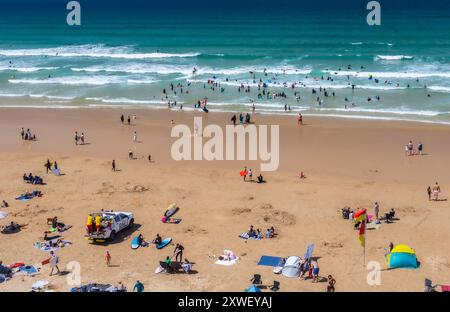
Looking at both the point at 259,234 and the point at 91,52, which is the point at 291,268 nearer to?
the point at 259,234

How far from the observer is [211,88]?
53.2 metres

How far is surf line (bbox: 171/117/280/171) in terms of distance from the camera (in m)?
32.7

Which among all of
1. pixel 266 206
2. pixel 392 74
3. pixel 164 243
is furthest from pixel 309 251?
pixel 392 74

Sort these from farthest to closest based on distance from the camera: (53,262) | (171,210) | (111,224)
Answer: (171,210) < (111,224) < (53,262)

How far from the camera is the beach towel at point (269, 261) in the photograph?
64.9ft

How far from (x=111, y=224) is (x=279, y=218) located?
757 cm

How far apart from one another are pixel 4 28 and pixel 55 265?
109912 millimetres

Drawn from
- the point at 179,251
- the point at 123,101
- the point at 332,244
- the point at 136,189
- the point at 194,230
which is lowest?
the point at 332,244

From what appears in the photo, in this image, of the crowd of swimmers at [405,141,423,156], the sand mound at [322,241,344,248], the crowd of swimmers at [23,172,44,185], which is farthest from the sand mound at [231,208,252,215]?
the crowd of swimmers at [405,141,423,156]

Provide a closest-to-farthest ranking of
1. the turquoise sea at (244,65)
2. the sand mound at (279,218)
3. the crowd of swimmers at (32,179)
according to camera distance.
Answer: the sand mound at (279,218)
the crowd of swimmers at (32,179)
the turquoise sea at (244,65)

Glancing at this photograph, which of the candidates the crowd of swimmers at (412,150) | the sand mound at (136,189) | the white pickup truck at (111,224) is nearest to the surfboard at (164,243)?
the white pickup truck at (111,224)

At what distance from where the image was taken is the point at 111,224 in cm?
2197

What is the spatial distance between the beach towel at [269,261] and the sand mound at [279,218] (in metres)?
3.51

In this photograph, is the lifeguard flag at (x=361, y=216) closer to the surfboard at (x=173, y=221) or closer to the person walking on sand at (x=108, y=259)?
the surfboard at (x=173, y=221)
